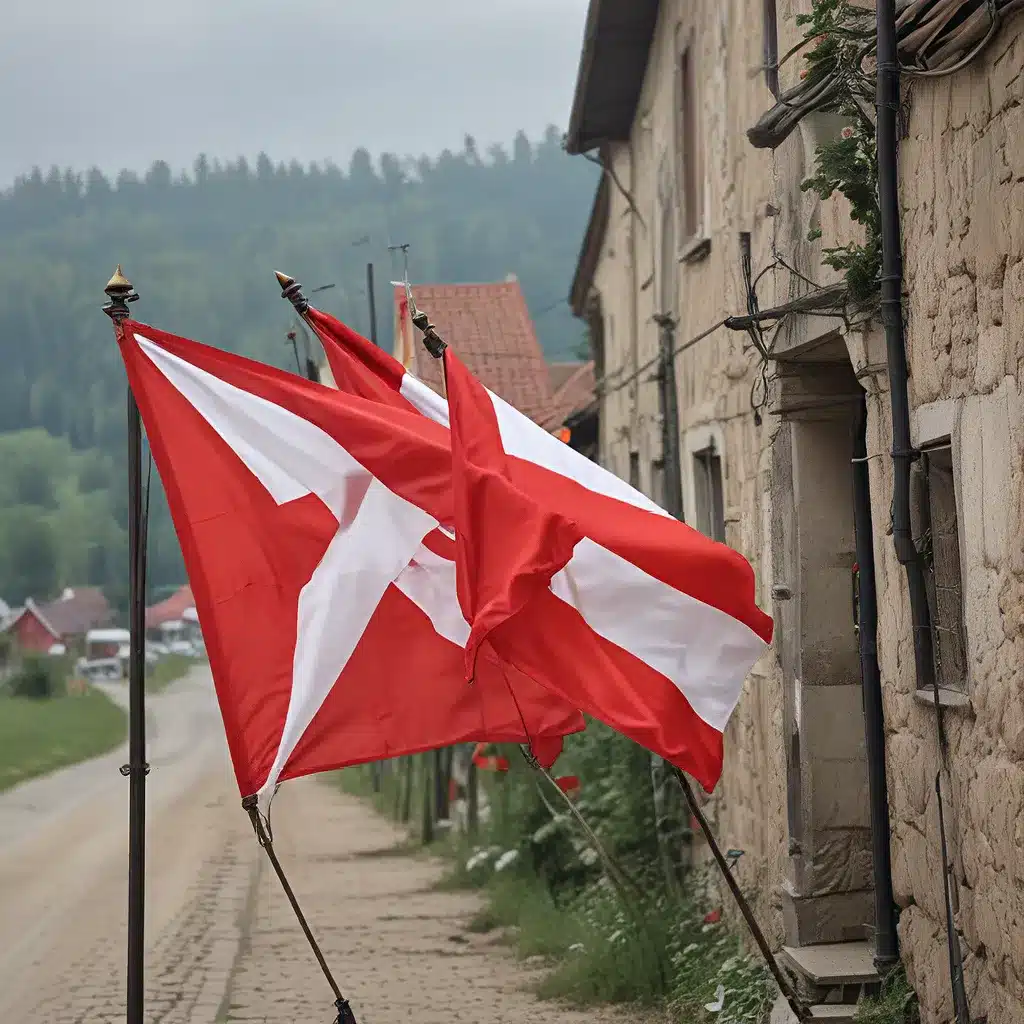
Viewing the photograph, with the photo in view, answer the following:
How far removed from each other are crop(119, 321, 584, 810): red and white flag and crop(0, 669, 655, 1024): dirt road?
421cm

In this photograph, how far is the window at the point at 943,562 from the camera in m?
5.85

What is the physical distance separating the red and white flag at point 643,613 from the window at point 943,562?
0.69m

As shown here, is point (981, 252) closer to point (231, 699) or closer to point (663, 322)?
point (231, 699)

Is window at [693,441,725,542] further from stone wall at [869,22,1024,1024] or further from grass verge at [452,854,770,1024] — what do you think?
stone wall at [869,22,1024,1024]

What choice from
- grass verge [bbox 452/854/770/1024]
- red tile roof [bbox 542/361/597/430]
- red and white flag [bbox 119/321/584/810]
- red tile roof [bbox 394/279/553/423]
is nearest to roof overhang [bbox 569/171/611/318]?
red tile roof [bbox 542/361/597/430]

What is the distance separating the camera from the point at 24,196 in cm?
15988

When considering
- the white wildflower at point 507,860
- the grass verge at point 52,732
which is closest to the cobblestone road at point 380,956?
the white wildflower at point 507,860

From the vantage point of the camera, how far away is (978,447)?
→ 5.29m

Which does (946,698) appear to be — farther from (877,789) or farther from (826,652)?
(826,652)

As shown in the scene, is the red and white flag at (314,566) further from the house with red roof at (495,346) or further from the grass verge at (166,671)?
the grass verge at (166,671)

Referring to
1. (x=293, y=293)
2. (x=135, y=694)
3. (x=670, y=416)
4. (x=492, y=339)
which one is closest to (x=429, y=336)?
(x=293, y=293)

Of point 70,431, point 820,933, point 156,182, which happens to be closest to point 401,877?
point 820,933

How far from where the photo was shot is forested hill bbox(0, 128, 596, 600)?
10669 centimetres

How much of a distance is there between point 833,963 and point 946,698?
2081 millimetres
